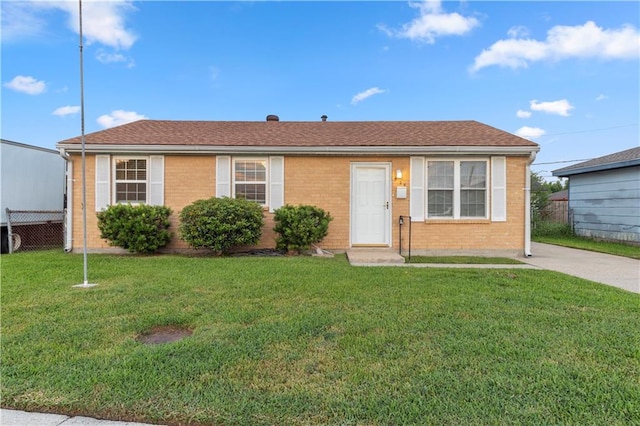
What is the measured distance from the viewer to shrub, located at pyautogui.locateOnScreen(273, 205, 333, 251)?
7.97m

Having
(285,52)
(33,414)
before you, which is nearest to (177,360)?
(33,414)

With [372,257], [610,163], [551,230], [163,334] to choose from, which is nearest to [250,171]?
[372,257]

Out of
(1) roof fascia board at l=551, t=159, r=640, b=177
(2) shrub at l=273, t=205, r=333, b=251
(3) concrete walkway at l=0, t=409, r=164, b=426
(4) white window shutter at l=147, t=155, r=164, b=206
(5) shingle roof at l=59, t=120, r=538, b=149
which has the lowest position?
(3) concrete walkway at l=0, t=409, r=164, b=426

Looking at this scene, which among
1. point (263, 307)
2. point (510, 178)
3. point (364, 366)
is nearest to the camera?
point (364, 366)

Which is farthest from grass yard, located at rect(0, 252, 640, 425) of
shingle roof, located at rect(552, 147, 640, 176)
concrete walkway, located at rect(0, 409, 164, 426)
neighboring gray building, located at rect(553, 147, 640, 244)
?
shingle roof, located at rect(552, 147, 640, 176)

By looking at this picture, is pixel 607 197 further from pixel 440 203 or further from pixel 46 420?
pixel 46 420

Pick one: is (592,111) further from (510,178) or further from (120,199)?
(120,199)

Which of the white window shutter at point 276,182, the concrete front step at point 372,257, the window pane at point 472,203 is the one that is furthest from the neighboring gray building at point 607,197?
the white window shutter at point 276,182

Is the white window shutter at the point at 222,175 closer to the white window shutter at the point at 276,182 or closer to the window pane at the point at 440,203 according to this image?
the white window shutter at the point at 276,182

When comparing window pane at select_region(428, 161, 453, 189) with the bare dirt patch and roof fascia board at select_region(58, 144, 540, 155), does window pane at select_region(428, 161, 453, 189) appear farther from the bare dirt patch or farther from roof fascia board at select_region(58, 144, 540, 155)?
the bare dirt patch

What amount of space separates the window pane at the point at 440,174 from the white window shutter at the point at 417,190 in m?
Answer: 0.26

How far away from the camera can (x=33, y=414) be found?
2021 millimetres

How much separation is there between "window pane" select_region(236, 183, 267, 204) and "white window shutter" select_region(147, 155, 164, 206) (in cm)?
196

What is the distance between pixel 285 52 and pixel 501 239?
37.0 ft
